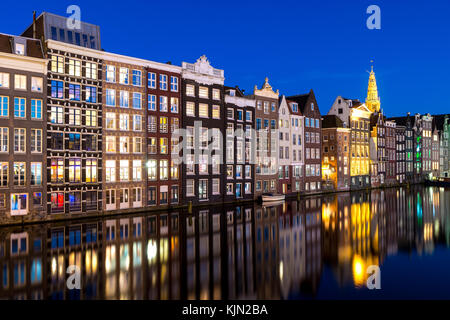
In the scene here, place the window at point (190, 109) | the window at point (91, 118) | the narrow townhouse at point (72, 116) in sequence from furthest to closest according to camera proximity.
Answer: the window at point (190, 109), the window at point (91, 118), the narrow townhouse at point (72, 116)

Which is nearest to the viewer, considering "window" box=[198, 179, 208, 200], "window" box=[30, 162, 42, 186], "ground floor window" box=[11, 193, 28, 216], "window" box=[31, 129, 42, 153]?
"ground floor window" box=[11, 193, 28, 216]

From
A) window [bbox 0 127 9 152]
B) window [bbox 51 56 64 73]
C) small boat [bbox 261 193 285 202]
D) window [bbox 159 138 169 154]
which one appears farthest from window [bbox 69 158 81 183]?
small boat [bbox 261 193 285 202]

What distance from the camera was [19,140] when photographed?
4241 centimetres

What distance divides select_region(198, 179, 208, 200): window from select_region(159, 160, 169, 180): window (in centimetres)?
608

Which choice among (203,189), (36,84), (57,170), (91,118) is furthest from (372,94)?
(36,84)

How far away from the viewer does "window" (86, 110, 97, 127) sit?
48.3m

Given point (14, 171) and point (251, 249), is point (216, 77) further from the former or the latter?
point (251, 249)

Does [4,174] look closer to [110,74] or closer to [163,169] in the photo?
[110,74]

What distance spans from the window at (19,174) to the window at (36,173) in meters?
0.89

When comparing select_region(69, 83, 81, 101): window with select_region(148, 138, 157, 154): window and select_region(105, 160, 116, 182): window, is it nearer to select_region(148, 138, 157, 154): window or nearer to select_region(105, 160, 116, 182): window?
select_region(105, 160, 116, 182): window

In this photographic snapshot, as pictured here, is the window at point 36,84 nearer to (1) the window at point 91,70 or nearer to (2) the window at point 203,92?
(1) the window at point 91,70

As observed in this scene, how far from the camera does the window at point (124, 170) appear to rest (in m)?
51.6

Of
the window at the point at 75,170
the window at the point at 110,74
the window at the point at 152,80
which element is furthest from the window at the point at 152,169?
the window at the point at 110,74

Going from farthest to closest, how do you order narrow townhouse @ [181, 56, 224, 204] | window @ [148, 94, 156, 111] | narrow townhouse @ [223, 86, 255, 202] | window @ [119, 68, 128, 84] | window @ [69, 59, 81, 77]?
1. narrow townhouse @ [223, 86, 255, 202]
2. narrow townhouse @ [181, 56, 224, 204]
3. window @ [148, 94, 156, 111]
4. window @ [119, 68, 128, 84]
5. window @ [69, 59, 81, 77]
